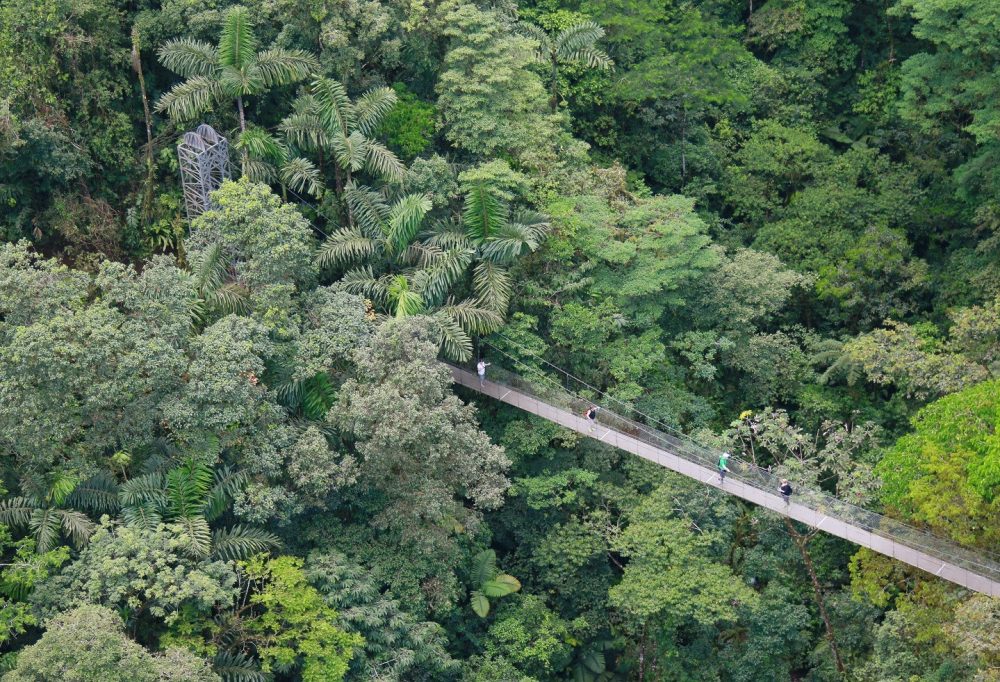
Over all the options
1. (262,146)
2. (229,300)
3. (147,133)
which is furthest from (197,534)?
(147,133)

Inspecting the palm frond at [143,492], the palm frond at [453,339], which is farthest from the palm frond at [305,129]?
the palm frond at [143,492]

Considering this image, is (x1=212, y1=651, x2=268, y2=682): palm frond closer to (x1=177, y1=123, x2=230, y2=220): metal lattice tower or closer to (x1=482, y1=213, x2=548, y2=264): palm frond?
(x1=177, y1=123, x2=230, y2=220): metal lattice tower

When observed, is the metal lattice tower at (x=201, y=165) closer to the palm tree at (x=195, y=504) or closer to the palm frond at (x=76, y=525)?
the palm tree at (x=195, y=504)

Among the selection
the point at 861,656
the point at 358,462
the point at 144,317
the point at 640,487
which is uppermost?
the point at 144,317

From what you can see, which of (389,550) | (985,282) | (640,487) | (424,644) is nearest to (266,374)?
(389,550)

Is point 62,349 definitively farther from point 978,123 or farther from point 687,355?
point 978,123

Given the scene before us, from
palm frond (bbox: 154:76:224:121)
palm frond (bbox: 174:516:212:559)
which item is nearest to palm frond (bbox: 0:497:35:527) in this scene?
palm frond (bbox: 174:516:212:559)

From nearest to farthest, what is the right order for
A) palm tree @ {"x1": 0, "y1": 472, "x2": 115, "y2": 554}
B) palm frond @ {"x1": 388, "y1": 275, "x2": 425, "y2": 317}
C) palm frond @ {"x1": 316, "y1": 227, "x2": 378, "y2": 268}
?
palm tree @ {"x1": 0, "y1": 472, "x2": 115, "y2": 554} < palm frond @ {"x1": 388, "y1": 275, "x2": 425, "y2": 317} < palm frond @ {"x1": 316, "y1": 227, "x2": 378, "y2": 268}
